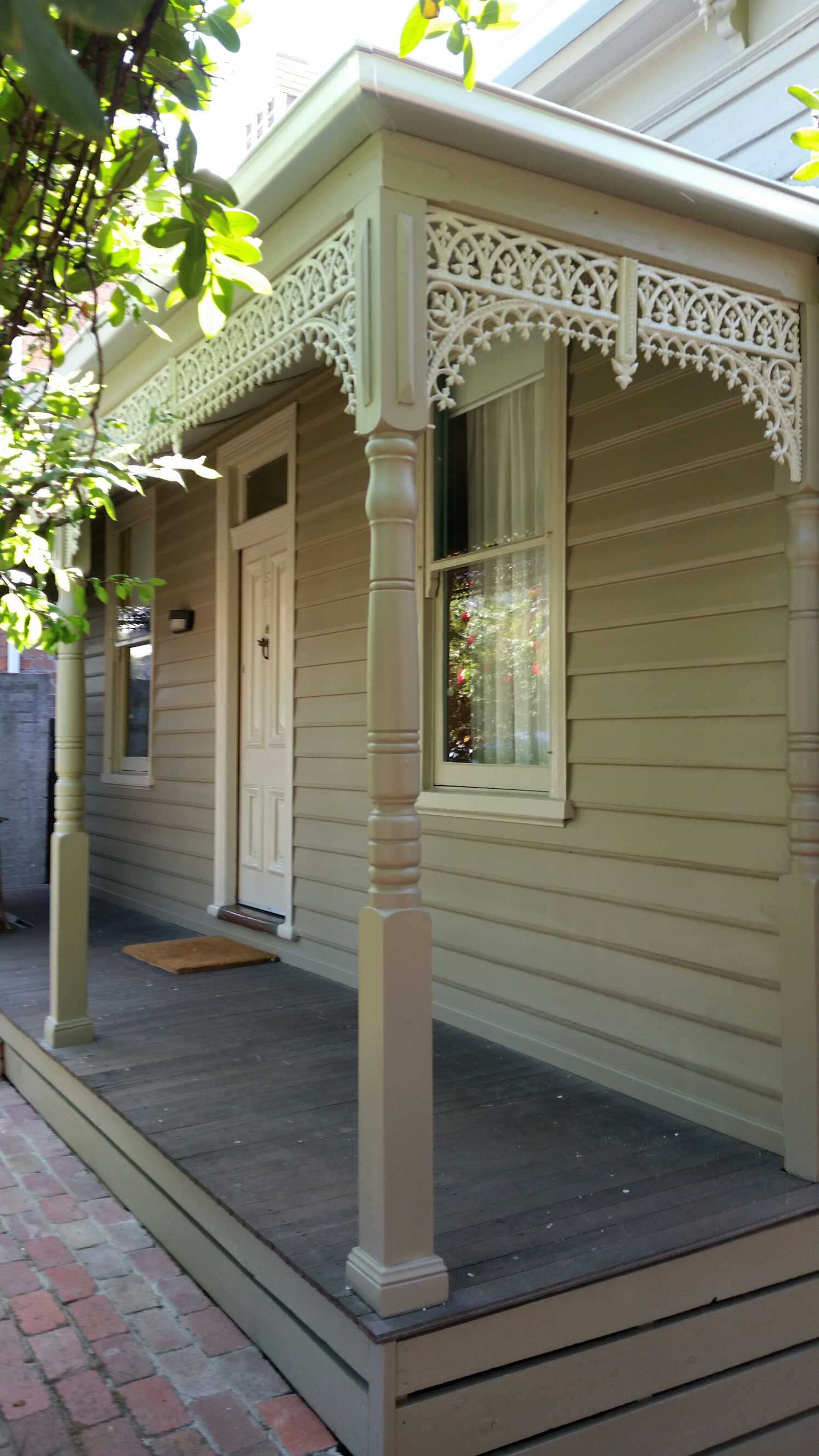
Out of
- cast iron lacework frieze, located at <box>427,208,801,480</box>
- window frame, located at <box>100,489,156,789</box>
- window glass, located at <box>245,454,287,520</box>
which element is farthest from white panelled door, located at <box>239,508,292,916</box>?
cast iron lacework frieze, located at <box>427,208,801,480</box>

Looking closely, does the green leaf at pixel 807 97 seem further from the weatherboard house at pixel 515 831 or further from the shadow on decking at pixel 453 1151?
the shadow on decking at pixel 453 1151

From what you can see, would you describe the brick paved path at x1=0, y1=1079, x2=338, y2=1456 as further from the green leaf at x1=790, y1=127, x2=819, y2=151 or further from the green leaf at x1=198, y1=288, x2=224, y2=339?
the green leaf at x1=790, y1=127, x2=819, y2=151

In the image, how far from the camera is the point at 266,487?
20.0 ft

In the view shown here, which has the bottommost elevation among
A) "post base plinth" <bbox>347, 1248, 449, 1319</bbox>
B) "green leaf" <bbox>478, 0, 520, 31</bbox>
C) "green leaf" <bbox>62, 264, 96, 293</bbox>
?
"post base plinth" <bbox>347, 1248, 449, 1319</bbox>

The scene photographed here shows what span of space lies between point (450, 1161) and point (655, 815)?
1.21 meters

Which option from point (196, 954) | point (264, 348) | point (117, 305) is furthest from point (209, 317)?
point (196, 954)

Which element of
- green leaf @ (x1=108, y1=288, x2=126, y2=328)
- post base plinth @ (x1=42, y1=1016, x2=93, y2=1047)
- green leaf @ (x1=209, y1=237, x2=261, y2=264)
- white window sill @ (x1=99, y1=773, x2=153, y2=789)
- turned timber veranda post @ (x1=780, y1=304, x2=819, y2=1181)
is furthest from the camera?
white window sill @ (x1=99, y1=773, x2=153, y2=789)

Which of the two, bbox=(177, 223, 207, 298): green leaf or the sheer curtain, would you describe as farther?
the sheer curtain

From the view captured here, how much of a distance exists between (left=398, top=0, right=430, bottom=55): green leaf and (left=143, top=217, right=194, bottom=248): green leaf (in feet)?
1.34

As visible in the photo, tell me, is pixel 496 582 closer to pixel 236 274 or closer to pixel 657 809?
pixel 657 809

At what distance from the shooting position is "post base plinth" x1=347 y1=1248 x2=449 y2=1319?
6.93 ft

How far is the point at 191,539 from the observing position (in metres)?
6.86

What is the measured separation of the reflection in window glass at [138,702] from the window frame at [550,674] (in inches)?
144

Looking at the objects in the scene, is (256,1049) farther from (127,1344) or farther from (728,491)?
(728,491)
